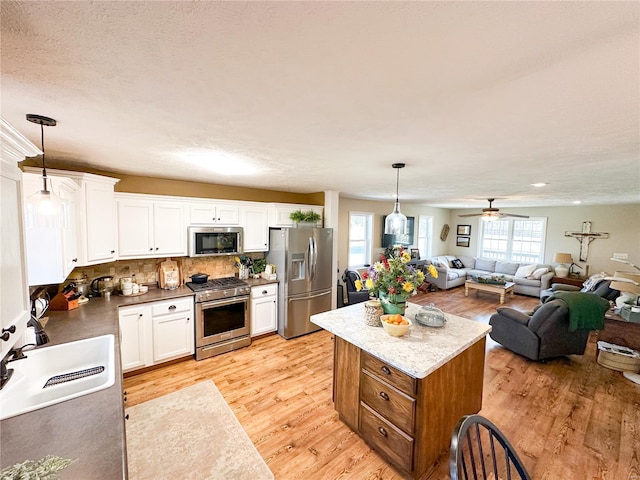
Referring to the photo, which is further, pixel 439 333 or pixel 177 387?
pixel 177 387

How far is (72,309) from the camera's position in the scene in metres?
A: 2.66

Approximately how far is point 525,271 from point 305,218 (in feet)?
20.7

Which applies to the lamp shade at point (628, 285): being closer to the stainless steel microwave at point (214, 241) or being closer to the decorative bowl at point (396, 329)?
the decorative bowl at point (396, 329)

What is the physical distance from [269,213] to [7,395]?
3.21 m

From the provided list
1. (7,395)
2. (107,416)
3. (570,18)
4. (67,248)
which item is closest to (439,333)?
(570,18)

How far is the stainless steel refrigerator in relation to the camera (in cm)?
405

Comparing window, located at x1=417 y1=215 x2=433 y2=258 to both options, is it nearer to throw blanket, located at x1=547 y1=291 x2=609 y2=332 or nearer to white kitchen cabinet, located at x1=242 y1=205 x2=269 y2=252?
throw blanket, located at x1=547 y1=291 x2=609 y2=332

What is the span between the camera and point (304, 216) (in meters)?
4.37

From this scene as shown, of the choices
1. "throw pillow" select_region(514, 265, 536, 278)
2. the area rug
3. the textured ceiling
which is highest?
the textured ceiling

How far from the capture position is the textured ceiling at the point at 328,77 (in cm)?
74

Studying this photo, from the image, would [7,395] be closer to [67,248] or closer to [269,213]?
[67,248]

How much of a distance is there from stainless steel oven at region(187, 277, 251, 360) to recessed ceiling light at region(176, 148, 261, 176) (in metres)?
1.55

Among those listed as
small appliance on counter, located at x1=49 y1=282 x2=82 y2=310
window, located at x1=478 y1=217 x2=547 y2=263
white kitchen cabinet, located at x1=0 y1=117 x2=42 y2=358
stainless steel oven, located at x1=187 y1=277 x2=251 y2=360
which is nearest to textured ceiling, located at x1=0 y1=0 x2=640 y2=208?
white kitchen cabinet, located at x1=0 y1=117 x2=42 y2=358

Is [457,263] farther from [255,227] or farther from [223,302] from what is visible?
[223,302]
